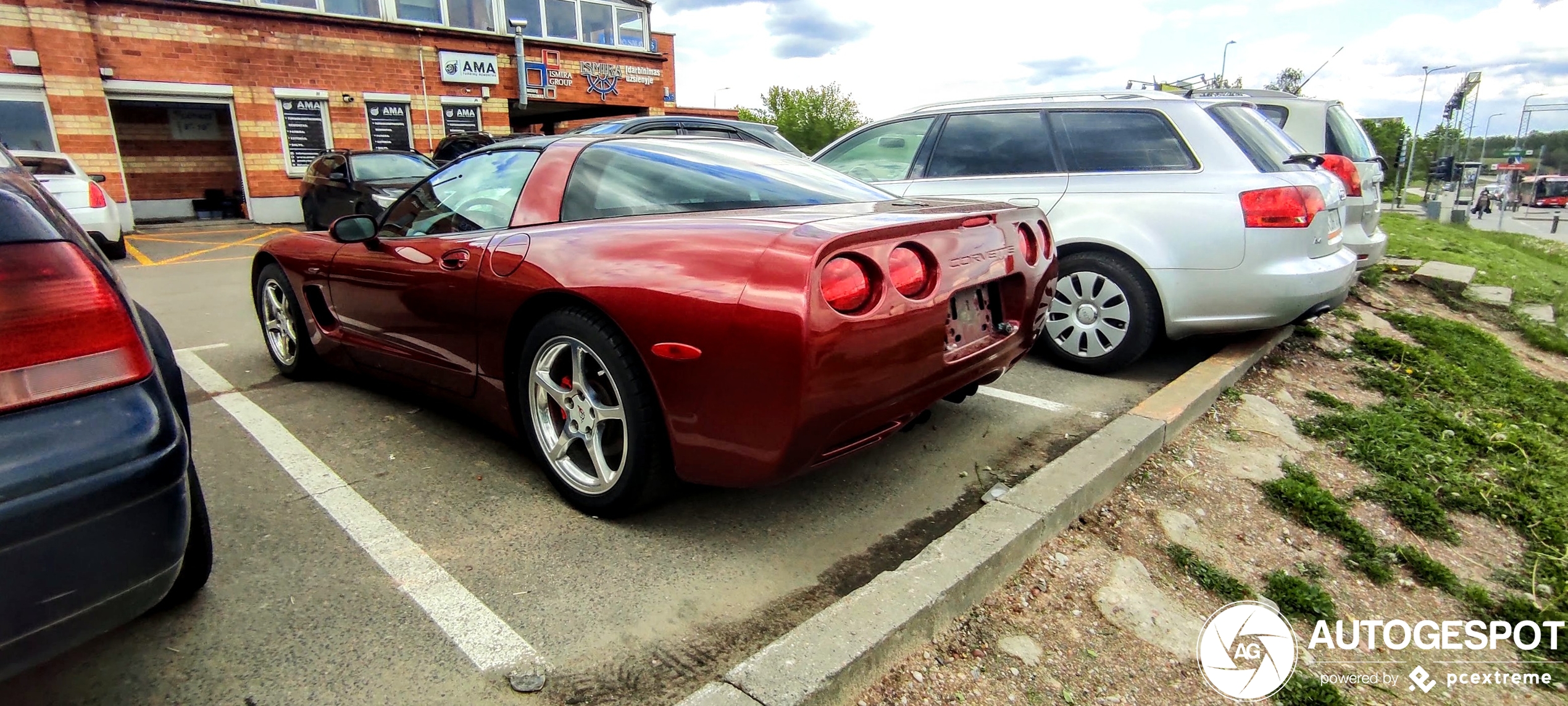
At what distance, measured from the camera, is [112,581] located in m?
1.42

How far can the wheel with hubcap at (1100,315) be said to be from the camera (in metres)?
4.35

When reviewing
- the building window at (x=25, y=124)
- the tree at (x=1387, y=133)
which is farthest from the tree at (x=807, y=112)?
the building window at (x=25, y=124)

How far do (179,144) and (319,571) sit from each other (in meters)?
20.2

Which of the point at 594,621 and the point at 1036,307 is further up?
the point at 1036,307

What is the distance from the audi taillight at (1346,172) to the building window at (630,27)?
17698 millimetres

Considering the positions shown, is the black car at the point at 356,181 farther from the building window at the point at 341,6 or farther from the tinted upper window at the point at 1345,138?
the tinted upper window at the point at 1345,138

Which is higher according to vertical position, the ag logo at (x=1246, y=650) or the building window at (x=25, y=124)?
the building window at (x=25, y=124)

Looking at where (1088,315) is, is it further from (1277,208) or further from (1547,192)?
(1547,192)

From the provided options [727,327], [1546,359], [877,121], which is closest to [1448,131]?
[1546,359]

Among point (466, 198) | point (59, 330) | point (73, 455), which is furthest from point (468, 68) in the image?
point (73, 455)

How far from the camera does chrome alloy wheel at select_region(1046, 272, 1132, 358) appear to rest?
14.6ft

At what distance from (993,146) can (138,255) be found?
11.4m

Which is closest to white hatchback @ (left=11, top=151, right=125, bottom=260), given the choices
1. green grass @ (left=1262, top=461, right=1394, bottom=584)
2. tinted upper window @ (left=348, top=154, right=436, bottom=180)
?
tinted upper window @ (left=348, top=154, right=436, bottom=180)

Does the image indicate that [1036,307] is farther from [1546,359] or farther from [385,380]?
[1546,359]
